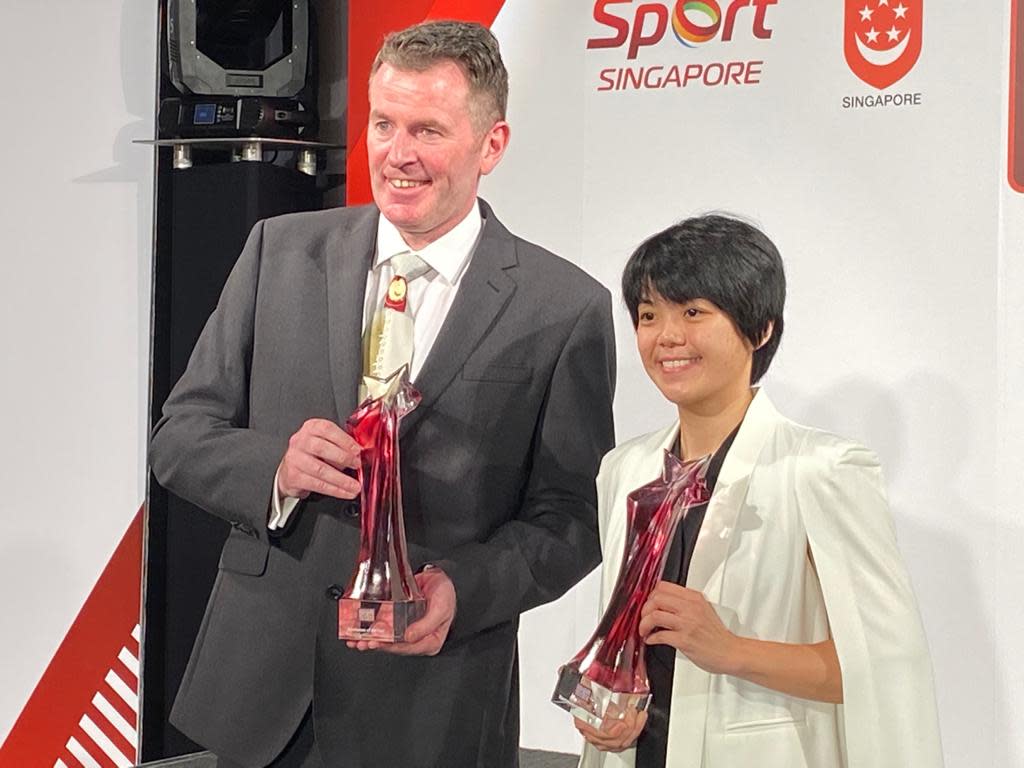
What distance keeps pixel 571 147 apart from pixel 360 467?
1.05m

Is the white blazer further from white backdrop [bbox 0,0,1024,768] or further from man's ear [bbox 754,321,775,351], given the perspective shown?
white backdrop [bbox 0,0,1024,768]

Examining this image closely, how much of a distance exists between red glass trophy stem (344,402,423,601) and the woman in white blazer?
0.30 m

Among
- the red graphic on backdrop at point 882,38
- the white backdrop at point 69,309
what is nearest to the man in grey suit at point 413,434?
the red graphic on backdrop at point 882,38

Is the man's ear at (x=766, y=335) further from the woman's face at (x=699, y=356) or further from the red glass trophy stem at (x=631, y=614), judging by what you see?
the red glass trophy stem at (x=631, y=614)

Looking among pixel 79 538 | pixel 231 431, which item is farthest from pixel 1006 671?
→ pixel 79 538

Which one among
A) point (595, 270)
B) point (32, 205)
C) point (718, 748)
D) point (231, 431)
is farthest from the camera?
point (32, 205)

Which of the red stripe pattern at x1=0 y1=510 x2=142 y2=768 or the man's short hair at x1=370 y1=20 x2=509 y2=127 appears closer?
the man's short hair at x1=370 y1=20 x2=509 y2=127

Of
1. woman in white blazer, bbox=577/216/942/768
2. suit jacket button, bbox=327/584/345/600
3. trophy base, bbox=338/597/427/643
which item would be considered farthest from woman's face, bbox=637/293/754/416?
suit jacket button, bbox=327/584/345/600

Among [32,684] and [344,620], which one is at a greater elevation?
[344,620]

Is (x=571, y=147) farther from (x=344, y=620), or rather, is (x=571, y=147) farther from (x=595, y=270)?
(x=344, y=620)

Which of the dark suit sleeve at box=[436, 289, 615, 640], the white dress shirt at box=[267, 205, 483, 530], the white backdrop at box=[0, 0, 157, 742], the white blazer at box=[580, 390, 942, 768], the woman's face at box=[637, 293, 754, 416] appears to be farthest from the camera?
the white backdrop at box=[0, 0, 157, 742]

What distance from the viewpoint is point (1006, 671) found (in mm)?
2562

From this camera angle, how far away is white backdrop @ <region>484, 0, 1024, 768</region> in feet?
8.14

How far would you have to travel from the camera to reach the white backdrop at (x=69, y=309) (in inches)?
169
